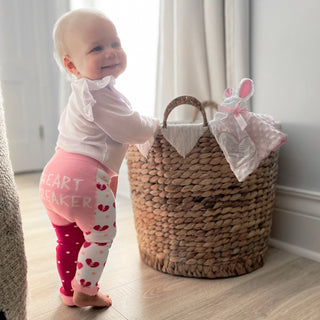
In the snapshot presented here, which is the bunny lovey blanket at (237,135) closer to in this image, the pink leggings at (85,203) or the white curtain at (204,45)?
the pink leggings at (85,203)

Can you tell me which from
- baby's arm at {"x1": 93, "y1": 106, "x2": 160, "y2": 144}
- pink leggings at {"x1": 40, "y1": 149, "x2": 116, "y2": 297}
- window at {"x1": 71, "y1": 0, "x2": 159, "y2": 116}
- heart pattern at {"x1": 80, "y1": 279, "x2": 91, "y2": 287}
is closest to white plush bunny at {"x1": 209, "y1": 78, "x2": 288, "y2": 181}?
baby's arm at {"x1": 93, "y1": 106, "x2": 160, "y2": 144}

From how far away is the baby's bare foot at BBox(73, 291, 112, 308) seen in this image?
2.66ft

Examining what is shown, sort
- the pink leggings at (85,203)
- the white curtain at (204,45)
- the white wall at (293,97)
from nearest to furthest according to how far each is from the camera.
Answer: the pink leggings at (85,203) → the white wall at (293,97) → the white curtain at (204,45)

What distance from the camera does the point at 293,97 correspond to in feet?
3.57

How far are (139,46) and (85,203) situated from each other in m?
1.26

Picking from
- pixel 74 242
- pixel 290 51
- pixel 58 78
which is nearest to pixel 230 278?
pixel 74 242

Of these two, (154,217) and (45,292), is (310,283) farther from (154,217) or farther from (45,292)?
(45,292)

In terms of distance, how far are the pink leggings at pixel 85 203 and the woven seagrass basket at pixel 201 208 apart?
6.7 inches

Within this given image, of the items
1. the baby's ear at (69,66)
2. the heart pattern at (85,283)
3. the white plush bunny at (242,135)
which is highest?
the baby's ear at (69,66)

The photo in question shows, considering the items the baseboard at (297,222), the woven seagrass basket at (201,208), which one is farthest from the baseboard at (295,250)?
the woven seagrass basket at (201,208)

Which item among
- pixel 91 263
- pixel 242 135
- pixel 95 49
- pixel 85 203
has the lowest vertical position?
pixel 91 263

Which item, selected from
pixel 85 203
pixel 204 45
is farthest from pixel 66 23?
pixel 204 45

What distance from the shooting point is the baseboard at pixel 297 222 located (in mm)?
1062

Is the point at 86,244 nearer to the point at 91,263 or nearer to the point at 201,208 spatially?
the point at 91,263
